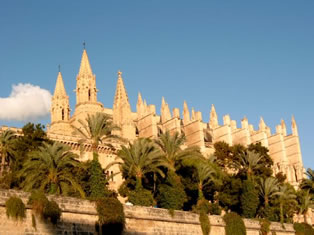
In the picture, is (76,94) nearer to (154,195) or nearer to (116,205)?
(154,195)

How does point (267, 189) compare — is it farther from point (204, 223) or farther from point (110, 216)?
point (110, 216)

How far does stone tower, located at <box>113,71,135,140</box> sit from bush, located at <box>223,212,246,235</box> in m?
25.9

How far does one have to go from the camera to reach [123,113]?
63094 millimetres

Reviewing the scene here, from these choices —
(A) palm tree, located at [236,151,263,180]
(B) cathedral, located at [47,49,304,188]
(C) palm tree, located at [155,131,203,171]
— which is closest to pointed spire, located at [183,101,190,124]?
(B) cathedral, located at [47,49,304,188]

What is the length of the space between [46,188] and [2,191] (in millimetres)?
11942

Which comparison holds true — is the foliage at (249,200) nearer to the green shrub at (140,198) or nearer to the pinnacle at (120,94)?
the green shrub at (140,198)

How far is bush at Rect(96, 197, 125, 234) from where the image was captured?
26578mm

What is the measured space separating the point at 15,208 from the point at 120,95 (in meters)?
43.7

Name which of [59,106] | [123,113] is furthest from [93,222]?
[59,106]

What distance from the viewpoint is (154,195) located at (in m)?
39.8

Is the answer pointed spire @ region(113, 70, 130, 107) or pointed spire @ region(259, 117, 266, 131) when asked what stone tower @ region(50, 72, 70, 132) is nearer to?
pointed spire @ region(113, 70, 130, 107)

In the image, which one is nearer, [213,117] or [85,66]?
[85,66]

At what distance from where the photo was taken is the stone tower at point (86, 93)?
205 feet

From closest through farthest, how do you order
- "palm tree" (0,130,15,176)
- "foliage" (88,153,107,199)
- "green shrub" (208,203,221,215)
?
"foliage" (88,153,107,199), "green shrub" (208,203,221,215), "palm tree" (0,130,15,176)
